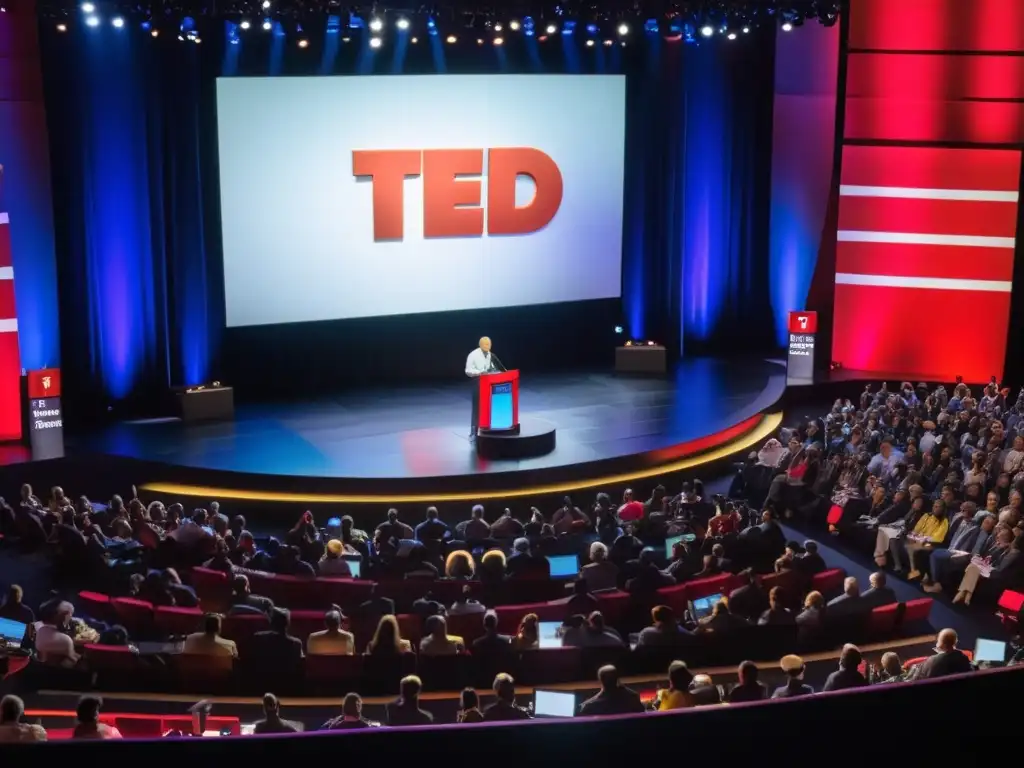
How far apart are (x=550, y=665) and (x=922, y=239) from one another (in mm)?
10968

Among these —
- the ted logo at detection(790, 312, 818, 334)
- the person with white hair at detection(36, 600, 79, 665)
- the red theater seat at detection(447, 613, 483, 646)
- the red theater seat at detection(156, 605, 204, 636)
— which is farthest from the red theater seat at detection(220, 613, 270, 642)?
the ted logo at detection(790, 312, 818, 334)

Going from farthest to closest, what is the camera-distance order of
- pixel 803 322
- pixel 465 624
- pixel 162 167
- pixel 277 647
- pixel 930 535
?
pixel 803 322
pixel 162 167
pixel 930 535
pixel 465 624
pixel 277 647

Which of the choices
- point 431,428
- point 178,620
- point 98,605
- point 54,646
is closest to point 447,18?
point 431,428

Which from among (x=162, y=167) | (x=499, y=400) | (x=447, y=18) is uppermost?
(x=447, y=18)

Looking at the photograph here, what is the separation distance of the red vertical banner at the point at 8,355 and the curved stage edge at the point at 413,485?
189 centimetres

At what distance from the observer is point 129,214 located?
1395cm

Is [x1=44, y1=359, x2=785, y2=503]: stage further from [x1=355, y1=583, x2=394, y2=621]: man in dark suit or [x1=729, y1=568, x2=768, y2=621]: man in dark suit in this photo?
[x1=729, y1=568, x2=768, y2=621]: man in dark suit

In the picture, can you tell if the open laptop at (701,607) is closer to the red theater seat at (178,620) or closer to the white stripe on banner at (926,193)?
the red theater seat at (178,620)

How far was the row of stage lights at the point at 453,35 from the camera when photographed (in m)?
12.7

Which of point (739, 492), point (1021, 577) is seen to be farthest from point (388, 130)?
point (1021, 577)

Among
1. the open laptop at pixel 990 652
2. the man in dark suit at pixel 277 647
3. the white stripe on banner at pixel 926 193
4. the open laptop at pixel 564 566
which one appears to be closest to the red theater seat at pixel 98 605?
the man in dark suit at pixel 277 647

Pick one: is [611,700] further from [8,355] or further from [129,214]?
[129,214]

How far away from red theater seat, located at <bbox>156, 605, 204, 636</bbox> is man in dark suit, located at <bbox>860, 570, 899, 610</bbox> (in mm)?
4502

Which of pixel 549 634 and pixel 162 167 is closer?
pixel 549 634
